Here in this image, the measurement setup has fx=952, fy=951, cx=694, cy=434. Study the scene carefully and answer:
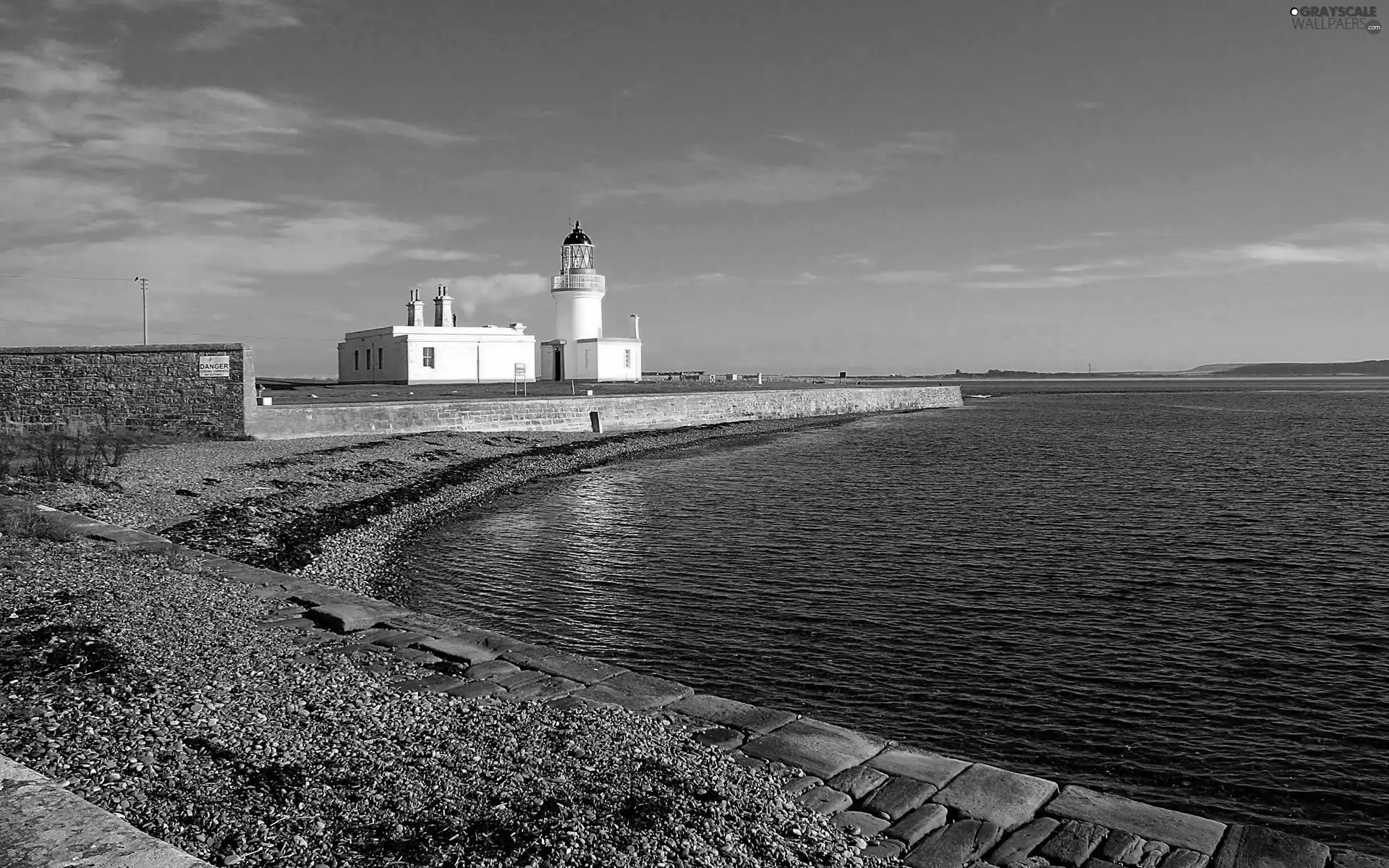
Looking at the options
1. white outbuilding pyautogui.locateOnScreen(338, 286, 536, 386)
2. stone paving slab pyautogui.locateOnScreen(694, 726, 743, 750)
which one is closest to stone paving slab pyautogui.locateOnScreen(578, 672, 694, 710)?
stone paving slab pyautogui.locateOnScreen(694, 726, 743, 750)

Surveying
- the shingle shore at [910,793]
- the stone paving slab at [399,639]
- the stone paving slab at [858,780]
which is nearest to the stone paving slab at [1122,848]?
the shingle shore at [910,793]

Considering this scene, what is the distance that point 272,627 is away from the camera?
8.45 m

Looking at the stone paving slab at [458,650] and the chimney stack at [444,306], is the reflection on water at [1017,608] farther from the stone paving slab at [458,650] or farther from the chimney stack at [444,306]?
the chimney stack at [444,306]

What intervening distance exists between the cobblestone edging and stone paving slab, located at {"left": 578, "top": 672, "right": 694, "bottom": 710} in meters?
0.01

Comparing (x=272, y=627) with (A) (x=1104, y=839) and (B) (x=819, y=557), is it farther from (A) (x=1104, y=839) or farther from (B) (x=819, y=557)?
(B) (x=819, y=557)

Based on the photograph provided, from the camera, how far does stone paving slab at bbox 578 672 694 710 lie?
6996mm

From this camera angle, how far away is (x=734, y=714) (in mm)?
6836

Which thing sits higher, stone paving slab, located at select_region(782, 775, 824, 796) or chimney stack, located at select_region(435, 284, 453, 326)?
chimney stack, located at select_region(435, 284, 453, 326)

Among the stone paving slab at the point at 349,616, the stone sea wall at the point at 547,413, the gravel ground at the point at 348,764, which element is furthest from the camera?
the stone sea wall at the point at 547,413

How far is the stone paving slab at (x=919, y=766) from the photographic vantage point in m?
5.74

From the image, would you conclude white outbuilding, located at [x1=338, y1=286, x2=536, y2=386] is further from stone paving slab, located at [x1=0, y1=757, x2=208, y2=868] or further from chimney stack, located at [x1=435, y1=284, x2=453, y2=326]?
stone paving slab, located at [x1=0, y1=757, x2=208, y2=868]

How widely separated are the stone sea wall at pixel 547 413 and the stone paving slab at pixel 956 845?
24.9 metres

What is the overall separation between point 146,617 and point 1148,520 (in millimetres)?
17759

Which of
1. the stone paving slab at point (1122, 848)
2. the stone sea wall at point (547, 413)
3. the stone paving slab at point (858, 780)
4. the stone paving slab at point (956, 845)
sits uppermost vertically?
the stone sea wall at point (547, 413)
